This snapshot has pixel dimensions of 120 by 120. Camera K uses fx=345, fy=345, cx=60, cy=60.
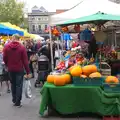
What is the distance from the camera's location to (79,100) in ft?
23.2

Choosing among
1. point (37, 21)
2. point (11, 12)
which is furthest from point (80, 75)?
point (37, 21)

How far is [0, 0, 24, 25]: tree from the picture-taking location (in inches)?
2037

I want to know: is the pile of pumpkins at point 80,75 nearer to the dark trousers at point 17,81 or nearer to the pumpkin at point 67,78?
the pumpkin at point 67,78

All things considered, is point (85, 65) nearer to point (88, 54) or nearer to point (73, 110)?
point (73, 110)

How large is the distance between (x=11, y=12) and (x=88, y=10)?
46.1 m

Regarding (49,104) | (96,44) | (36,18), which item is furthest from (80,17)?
(36,18)

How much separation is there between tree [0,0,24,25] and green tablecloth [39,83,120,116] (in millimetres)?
45244

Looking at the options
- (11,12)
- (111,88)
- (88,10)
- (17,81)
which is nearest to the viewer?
(111,88)

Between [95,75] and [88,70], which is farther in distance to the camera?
[88,70]

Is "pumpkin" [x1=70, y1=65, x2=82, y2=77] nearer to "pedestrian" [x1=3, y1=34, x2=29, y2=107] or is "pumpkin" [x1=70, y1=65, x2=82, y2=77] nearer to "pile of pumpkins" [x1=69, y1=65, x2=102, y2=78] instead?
"pile of pumpkins" [x1=69, y1=65, x2=102, y2=78]

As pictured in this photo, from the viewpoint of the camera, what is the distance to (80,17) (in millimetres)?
7562

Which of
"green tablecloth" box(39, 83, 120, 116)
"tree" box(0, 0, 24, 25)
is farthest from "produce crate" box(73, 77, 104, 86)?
"tree" box(0, 0, 24, 25)

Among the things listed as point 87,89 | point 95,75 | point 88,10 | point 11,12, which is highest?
point 11,12

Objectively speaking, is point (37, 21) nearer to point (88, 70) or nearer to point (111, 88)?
point (88, 70)
